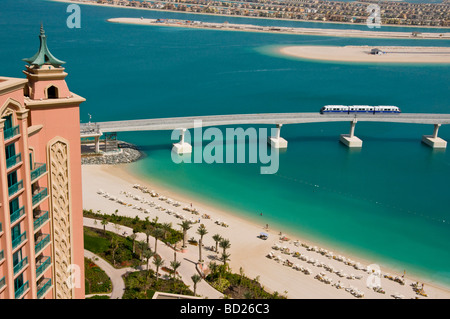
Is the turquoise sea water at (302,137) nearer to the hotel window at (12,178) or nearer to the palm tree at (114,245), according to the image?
the palm tree at (114,245)

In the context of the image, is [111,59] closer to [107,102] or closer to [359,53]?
[107,102]

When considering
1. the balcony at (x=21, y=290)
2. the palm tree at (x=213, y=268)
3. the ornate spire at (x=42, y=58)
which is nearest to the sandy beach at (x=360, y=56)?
the palm tree at (x=213, y=268)

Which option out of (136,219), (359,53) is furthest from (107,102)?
(359,53)

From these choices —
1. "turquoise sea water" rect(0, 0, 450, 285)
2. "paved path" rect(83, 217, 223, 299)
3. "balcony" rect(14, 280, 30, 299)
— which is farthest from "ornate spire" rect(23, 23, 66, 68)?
"turquoise sea water" rect(0, 0, 450, 285)

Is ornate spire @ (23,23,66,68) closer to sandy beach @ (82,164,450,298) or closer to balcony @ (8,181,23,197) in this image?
balcony @ (8,181,23,197)

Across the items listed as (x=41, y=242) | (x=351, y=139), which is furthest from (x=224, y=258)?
(x=351, y=139)
